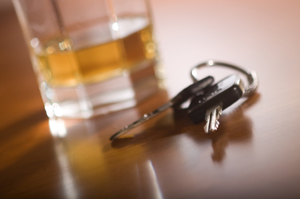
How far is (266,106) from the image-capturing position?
55 centimetres

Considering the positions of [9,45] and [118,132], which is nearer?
[118,132]

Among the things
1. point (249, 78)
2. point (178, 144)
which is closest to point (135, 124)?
point (178, 144)

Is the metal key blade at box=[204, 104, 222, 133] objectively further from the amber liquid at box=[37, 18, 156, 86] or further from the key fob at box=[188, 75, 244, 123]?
the amber liquid at box=[37, 18, 156, 86]

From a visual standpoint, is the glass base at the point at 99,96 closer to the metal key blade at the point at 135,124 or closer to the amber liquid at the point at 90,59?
the amber liquid at the point at 90,59

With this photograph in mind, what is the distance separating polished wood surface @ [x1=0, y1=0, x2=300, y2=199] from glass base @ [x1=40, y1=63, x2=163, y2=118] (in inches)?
1.0

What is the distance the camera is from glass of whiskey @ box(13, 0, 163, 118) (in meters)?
0.70

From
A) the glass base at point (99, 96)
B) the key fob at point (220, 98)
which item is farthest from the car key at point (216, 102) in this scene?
the glass base at point (99, 96)

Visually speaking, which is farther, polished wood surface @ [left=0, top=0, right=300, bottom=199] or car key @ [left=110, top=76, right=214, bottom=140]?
car key @ [left=110, top=76, right=214, bottom=140]

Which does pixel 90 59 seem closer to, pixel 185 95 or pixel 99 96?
pixel 99 96

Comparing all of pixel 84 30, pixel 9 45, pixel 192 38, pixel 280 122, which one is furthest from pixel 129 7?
pixel 9 45

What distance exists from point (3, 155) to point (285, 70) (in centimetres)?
44

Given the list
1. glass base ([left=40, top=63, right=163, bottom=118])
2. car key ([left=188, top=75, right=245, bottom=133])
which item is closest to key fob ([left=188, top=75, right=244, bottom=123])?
car key ([left=188, top=75, right=245, bottom=133])

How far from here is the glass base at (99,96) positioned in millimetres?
696

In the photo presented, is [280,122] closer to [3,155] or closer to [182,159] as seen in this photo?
[182,159]
